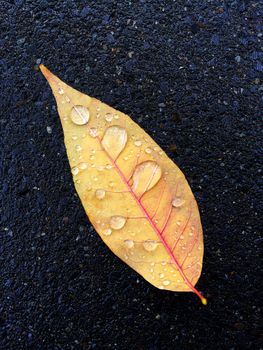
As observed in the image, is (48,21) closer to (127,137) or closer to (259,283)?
(127,137)

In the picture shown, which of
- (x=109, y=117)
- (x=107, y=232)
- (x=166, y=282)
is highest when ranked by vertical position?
(x=109, y=117)

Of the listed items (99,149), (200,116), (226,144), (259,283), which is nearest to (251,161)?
(226,144)

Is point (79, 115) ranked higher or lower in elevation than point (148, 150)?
higher

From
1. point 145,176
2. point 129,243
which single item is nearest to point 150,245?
point 129,243

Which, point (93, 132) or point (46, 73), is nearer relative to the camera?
point (93, 132)

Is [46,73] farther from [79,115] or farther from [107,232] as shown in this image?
[107,232]

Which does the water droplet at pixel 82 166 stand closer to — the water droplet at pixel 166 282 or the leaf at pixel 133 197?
the leaf at pixel 133 197

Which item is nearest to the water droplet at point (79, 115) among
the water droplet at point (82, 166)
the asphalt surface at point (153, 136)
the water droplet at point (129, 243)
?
the water droplet at point (82, 166)
